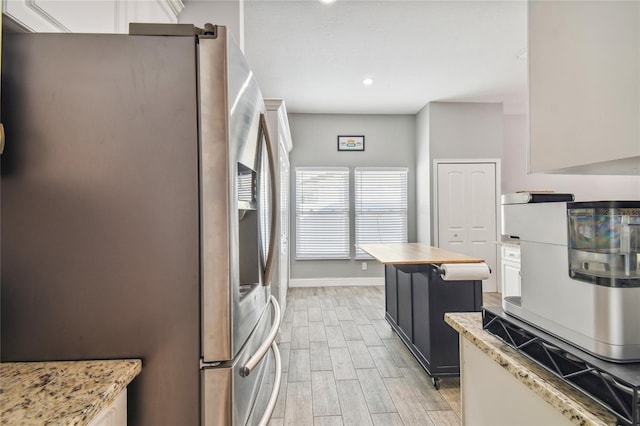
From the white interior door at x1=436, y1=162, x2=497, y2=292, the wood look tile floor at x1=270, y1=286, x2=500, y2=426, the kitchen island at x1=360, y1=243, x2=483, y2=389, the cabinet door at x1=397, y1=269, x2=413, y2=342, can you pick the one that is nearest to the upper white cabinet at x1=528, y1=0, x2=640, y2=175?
the kitchen island at x1=360, y1=243, x2=483, y2=389

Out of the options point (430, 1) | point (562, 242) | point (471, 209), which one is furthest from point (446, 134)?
point (562, 242)

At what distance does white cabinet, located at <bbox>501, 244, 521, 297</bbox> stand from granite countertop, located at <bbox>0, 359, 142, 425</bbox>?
13.8 feet

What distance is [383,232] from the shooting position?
584 cm

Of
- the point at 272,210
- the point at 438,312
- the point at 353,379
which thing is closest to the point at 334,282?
the point at 353,379

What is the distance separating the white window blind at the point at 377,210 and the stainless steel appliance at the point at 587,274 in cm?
498

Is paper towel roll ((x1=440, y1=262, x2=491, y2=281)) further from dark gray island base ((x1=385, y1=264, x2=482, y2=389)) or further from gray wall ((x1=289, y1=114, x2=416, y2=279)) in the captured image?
gray wall ((x1=289, y1=114, x2=416, y2=279))

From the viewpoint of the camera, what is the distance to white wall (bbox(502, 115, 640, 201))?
19.0 ft

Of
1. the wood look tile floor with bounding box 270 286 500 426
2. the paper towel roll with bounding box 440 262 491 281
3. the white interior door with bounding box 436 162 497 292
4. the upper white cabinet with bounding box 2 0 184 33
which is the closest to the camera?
the upper white cabinet with bounding box 2 0 184 33

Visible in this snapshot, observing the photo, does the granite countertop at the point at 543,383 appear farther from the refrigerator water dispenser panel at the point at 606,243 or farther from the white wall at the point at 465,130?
the white wall at the point at 465,130

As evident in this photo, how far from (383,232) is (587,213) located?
5.18 meters

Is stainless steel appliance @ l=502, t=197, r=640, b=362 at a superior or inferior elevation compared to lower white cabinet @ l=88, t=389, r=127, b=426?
superior

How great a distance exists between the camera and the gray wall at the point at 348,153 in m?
5.81

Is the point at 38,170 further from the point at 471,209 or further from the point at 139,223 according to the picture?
the point at 471,209

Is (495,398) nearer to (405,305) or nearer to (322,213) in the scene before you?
(405,305)
